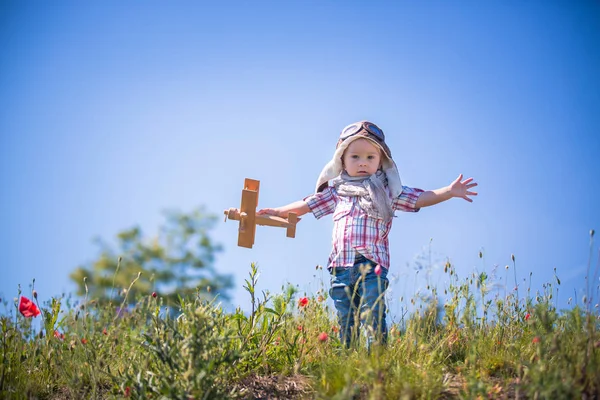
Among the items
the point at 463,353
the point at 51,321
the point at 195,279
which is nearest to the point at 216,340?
the point at 51,321

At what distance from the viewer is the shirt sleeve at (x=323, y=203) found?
4.55 metres

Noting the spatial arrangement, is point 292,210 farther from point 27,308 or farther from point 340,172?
point 27,308

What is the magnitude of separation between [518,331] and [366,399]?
1832 mm

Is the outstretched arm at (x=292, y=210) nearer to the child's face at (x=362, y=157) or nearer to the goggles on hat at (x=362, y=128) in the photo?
the child's face at (x=362, y=157)

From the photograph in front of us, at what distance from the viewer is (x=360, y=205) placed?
416cm

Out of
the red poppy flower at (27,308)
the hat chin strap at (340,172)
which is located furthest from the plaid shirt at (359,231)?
the red poppy flower at (27,308)

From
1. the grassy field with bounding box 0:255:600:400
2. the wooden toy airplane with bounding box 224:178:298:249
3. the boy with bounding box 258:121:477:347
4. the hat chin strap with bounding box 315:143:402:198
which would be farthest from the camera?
the hat chin strap with bounding box 315:143:402:198

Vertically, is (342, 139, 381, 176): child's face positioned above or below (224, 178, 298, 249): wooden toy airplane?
above

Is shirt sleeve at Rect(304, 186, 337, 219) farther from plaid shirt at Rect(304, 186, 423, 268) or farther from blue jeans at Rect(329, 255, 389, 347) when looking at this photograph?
blue jeans at Rect(329, 255, 389, 347)

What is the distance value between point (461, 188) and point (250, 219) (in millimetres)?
1779

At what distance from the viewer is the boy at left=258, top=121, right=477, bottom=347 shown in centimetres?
397

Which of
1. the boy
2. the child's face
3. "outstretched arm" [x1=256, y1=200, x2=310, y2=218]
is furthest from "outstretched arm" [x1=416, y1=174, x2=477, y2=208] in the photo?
"outstretched arm" [x1=256, y1=200, x2=310, y2=218]

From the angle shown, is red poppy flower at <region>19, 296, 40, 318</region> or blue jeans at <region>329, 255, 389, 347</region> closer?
red poppy flower at <region>19, 296, 40, 318</region>

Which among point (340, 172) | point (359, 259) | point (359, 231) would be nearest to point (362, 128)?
point (340, 172)
